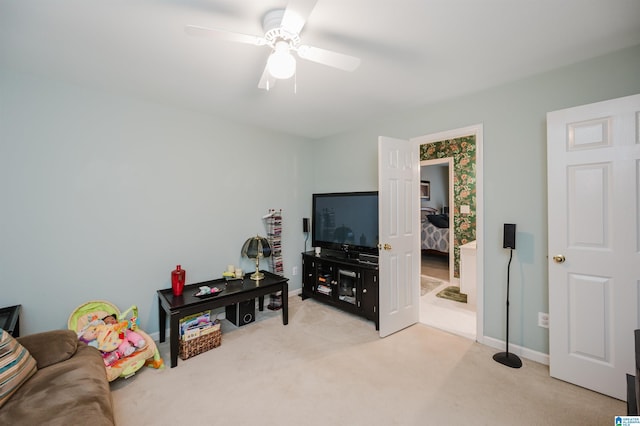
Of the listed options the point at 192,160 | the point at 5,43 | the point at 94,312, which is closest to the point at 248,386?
the point at 94,312

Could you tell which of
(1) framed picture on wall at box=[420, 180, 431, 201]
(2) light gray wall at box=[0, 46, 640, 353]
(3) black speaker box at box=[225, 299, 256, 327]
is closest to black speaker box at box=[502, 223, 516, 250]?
(2) light gray wall at box=[0, 46, 640, 353]

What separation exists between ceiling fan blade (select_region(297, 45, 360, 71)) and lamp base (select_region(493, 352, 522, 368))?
2588 millimetres

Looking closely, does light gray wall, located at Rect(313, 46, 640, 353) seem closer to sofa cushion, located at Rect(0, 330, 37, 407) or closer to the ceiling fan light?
the ceiling fan light

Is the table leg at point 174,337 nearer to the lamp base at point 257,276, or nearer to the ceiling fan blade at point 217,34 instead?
the lamp base at point 257,276

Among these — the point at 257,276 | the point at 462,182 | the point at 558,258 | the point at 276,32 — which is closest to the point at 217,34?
the point at 276,32

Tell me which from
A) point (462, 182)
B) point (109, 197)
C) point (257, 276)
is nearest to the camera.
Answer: point (109, 197)

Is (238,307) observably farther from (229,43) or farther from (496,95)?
(496,95)

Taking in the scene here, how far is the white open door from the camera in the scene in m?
2.77

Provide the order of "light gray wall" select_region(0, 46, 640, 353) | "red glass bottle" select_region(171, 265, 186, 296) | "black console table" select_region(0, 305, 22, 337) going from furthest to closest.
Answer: "red glass bottle" select_region(171, 265, 186, 296), "light gray wall" select_region(0, 46, 640, 353), "black console table" select_region(0, 305, 22, 337)

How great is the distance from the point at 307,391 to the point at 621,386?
2.12 m

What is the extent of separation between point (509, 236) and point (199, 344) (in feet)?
9.45

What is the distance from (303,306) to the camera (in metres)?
3.63

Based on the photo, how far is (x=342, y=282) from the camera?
3424 mm

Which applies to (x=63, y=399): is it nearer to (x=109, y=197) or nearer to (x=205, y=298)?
(x=205, y=298)
